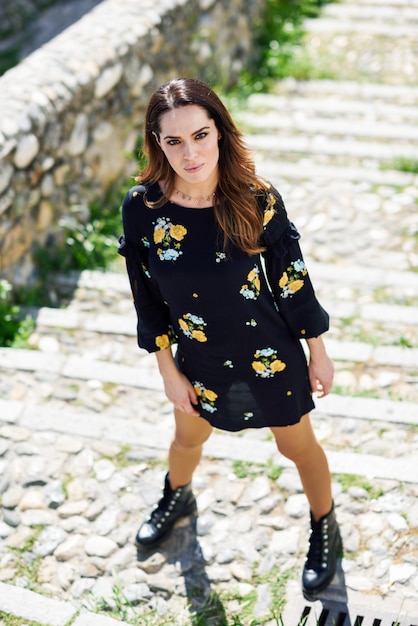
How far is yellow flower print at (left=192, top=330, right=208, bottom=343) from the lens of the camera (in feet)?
8.03

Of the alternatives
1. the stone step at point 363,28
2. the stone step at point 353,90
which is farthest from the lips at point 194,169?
the stone step at point 363,28

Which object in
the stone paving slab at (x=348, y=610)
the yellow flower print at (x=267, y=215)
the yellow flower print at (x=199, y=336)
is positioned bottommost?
the stone paving slab at (x=348, y=610)

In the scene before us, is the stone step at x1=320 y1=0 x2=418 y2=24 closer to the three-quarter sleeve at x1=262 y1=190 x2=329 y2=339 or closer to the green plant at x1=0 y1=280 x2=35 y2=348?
the green plant at x1=0 y1=280 x2=35 y2=348

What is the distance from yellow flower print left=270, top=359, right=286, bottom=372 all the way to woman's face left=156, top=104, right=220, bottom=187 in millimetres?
634

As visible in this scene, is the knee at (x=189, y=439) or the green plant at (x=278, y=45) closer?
the knee at (x=189, y=439)

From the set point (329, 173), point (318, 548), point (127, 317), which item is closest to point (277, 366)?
point (318, 548)

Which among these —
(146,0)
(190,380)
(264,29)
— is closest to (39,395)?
(190,380)

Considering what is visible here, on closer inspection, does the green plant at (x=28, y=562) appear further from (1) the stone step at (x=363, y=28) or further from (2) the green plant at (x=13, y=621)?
(1) the stone step at (x=363, y=28)

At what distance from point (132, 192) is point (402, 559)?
1759mm

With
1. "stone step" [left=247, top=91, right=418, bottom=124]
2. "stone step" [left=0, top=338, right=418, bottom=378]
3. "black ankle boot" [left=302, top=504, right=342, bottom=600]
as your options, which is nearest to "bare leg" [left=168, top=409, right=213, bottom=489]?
"black ankle boot" [left=302, top=504, right=342, bottom=600]

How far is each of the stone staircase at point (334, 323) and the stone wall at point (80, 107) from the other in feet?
1.58

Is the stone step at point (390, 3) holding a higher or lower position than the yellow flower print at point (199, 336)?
lower

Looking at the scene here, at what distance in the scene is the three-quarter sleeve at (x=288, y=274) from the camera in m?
2.32

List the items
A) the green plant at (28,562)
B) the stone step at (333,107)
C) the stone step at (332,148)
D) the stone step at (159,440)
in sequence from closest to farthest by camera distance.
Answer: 1. the green plant at (28,562)
2. the stone step at (159,440)
3. the stone step at (332,148)
4. the stone step at (333,107)
